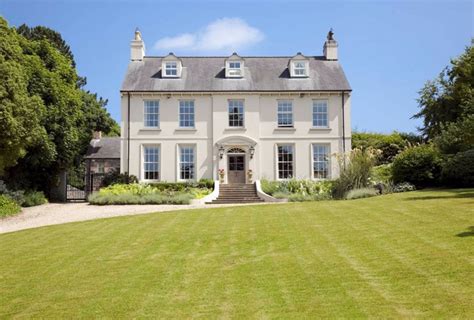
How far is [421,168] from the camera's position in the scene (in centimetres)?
2428

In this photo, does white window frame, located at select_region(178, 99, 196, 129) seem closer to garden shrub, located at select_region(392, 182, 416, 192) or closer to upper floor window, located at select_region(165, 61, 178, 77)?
upper floor window, located at select_region(165, 61, 178, 77)

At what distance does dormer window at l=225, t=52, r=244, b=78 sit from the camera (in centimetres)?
3362

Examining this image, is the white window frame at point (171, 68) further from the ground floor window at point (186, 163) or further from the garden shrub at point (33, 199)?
the garden shrub at point (33, 199)

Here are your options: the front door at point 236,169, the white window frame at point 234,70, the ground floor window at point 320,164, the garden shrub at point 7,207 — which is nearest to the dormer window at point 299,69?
the white window frame at point 234,70

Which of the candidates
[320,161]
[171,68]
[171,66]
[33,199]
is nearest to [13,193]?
[33,199]

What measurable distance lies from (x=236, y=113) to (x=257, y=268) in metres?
24.3

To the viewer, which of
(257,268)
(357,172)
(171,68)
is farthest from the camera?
(171,68)

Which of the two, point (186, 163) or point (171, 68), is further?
point (171, 68)

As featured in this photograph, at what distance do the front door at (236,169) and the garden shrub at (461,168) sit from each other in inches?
531

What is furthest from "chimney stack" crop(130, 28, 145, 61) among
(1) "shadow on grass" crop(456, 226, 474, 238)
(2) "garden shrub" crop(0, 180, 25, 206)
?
(1) "shadow on grass" crop(456, 226, 474, 238)

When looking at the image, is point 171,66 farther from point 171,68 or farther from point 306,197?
point 306,197

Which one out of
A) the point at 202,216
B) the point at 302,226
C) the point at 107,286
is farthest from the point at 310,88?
the point at 107,286

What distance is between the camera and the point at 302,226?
41.8 ft

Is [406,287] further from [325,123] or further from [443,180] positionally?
[325,123]
